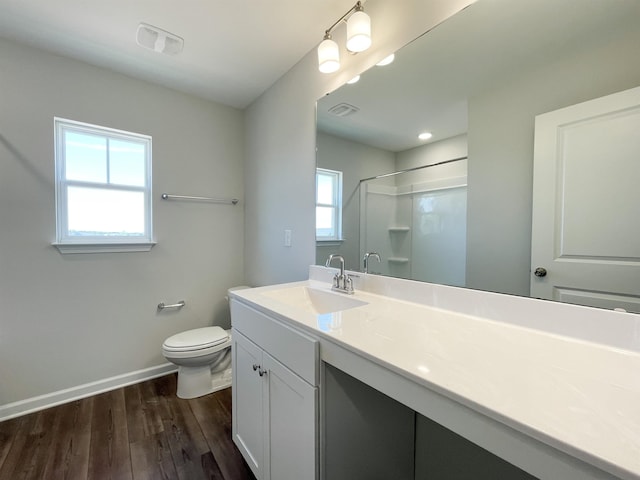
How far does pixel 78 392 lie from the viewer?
199cm

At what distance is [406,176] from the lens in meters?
1.36

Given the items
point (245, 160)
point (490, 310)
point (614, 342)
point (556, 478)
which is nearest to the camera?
point (556, 478)

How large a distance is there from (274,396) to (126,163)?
2.14 m

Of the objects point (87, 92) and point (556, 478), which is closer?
point (556, 478)

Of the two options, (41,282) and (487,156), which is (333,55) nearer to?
(487,156)

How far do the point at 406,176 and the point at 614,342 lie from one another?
0.92 m

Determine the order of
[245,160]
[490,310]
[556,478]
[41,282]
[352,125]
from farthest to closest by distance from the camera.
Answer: [245,160]
[41,282]
[352,125]
[490,310]
[556,478]

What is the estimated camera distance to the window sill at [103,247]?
1933 mm

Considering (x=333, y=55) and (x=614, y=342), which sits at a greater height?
(x=333, y=55)

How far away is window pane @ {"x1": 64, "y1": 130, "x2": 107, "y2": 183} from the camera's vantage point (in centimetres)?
198

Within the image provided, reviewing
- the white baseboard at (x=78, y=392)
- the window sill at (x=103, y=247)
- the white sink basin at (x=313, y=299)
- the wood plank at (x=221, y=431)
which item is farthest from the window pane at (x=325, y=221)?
the white baseboard at (x=78, y=392)

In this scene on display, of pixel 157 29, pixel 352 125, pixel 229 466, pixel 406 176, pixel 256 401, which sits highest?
pixel 157 29

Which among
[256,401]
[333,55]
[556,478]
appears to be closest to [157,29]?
[333,55]

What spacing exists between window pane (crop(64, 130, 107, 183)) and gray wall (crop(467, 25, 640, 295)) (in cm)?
246
